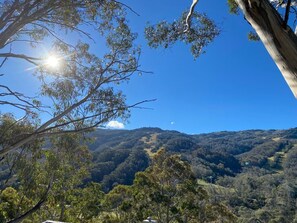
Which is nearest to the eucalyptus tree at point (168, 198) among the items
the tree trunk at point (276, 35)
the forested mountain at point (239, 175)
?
the forested mountain at point (239, 175)

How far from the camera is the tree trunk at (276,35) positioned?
85.5 inches

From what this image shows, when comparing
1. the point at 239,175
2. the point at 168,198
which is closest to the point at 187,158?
the point at 239,175

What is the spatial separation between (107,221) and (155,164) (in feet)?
14.5

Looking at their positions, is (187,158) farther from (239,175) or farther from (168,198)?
(168,198)

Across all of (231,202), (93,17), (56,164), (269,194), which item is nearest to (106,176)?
(231,202)

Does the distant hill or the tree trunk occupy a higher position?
the distant hill

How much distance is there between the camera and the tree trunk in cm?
217

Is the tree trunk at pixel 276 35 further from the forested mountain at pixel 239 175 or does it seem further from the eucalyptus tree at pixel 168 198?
the eucalyptus tree at pixel 168 198

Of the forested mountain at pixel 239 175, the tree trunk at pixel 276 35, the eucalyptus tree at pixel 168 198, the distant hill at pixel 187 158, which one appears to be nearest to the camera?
the tree trunk at pixel 276 35

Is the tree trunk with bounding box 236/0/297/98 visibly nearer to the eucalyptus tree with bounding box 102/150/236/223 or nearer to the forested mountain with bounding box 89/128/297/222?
the forested mountain with bounding box 89/128/297/222

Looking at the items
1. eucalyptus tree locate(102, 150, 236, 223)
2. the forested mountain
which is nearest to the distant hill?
the forested mountain

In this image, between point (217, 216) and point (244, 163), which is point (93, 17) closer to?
point (217, 216)

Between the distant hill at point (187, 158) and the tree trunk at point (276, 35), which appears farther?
the distant hill at point (187, 158)

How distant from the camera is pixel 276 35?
2307 millimetres
